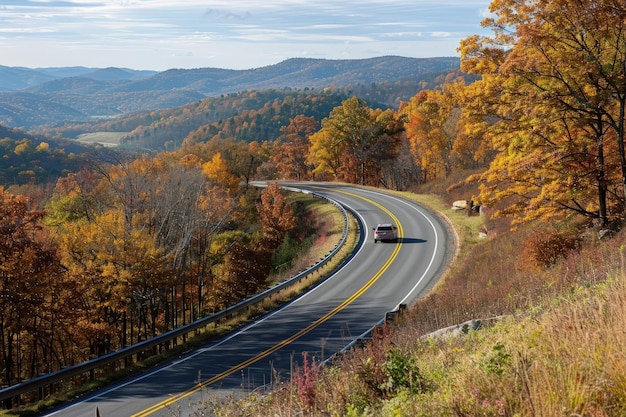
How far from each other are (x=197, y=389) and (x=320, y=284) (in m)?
16.7

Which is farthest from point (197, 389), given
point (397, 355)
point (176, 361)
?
point (397, 355)

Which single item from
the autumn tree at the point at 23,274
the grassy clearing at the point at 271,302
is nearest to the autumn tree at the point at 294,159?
the grassy clearing at the point at 271,302

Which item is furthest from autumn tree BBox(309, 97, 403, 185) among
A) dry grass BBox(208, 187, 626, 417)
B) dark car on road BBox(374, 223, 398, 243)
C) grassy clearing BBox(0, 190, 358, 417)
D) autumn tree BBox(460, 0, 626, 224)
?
dry grass BBox(208, 187, 626, 417)

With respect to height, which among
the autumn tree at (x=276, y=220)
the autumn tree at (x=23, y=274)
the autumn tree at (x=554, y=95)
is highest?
the autumn tree at (x=554, y=95)

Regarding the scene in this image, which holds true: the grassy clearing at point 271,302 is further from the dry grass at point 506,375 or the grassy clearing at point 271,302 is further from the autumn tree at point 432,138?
the autumn tree at point 432,138

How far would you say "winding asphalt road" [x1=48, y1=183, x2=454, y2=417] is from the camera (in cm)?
1537

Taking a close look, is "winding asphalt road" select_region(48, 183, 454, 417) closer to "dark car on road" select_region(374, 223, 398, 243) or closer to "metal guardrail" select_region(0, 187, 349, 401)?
"dark car on road" select_region(374, 223, 398, 243)

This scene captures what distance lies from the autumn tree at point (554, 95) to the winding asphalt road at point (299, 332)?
28.7ft

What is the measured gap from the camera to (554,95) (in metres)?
17.6

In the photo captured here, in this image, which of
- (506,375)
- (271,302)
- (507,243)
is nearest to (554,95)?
(507,243)

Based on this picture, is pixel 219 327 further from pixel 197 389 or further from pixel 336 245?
pixel 336 245

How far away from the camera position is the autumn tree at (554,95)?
55.9 feet

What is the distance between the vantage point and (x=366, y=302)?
27266mm

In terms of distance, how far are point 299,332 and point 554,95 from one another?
42.7ft
